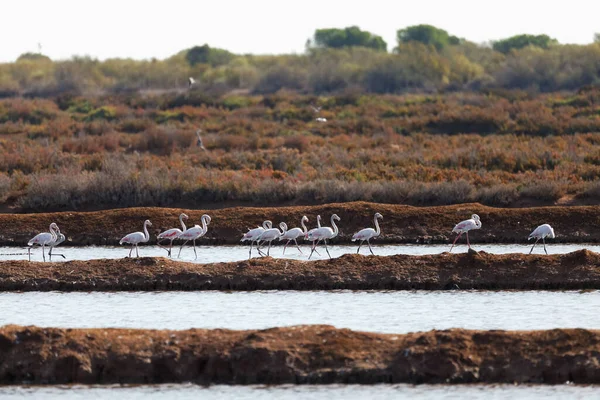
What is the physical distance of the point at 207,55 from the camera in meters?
104

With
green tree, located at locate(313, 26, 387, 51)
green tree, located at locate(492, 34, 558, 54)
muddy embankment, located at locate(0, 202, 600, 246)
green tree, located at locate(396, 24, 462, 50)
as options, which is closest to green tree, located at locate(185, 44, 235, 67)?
green tree, located at locate(313, 26, 387, 51)

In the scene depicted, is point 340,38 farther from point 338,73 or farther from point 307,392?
point 307,392

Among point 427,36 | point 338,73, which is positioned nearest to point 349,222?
point 338,73

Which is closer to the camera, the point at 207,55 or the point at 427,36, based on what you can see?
the point at 207,55

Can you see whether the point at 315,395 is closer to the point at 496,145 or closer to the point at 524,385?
the point at 524,385

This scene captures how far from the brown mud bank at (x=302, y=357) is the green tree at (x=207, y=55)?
289 ft

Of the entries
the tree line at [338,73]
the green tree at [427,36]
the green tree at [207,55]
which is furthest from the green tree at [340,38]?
the tree line at [338,73]

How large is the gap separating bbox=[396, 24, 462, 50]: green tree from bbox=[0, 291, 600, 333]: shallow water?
92644mm

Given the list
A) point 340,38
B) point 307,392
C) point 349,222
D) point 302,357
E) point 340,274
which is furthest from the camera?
point 340,38

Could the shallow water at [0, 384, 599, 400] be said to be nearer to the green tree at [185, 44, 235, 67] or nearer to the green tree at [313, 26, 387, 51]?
the green tree at [185, 44, 235, 67]

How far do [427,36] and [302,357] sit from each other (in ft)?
329

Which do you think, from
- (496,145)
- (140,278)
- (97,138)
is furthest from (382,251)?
(97,138)

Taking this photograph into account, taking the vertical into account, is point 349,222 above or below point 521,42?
below

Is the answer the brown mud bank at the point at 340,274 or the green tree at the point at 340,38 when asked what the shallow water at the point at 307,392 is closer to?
the brown mud bank at the point at 340,274
